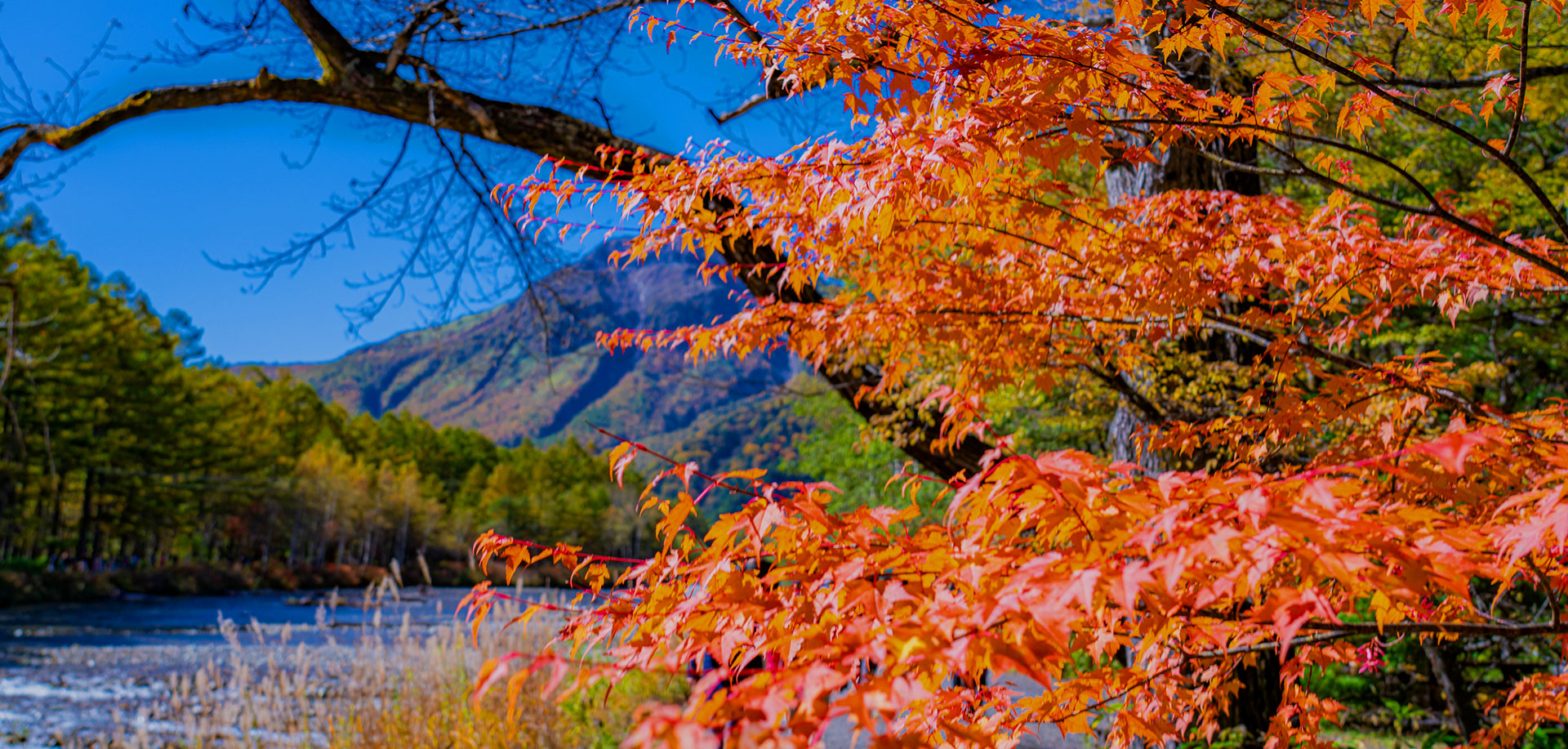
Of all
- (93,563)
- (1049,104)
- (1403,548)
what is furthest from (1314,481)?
(93,563)

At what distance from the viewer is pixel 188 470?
3469 cm

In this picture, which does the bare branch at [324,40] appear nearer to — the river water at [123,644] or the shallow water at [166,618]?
the river water at [123,644]

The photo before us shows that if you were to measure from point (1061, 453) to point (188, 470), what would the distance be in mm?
42813

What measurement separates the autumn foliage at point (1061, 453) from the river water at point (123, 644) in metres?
3.83

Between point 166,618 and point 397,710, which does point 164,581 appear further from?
point 397,710

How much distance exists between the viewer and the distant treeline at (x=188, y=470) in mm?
26562

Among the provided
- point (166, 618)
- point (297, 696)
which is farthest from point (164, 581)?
point (297, 696)

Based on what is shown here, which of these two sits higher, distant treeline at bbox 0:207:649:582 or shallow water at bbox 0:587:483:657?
distant treeline at bbox 0:207:649:582

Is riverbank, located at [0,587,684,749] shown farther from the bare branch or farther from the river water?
the bare branch

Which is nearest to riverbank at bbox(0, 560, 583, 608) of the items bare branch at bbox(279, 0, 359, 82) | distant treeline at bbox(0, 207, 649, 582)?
distant treeline at bbox(0, 207, 649, 582)

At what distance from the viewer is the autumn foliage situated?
115 centimetres

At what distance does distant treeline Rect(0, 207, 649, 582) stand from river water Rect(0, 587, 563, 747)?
3433 mm

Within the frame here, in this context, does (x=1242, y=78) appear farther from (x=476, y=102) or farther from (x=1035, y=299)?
(x=476, y=102)

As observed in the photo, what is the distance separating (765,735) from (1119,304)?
8.74ft
